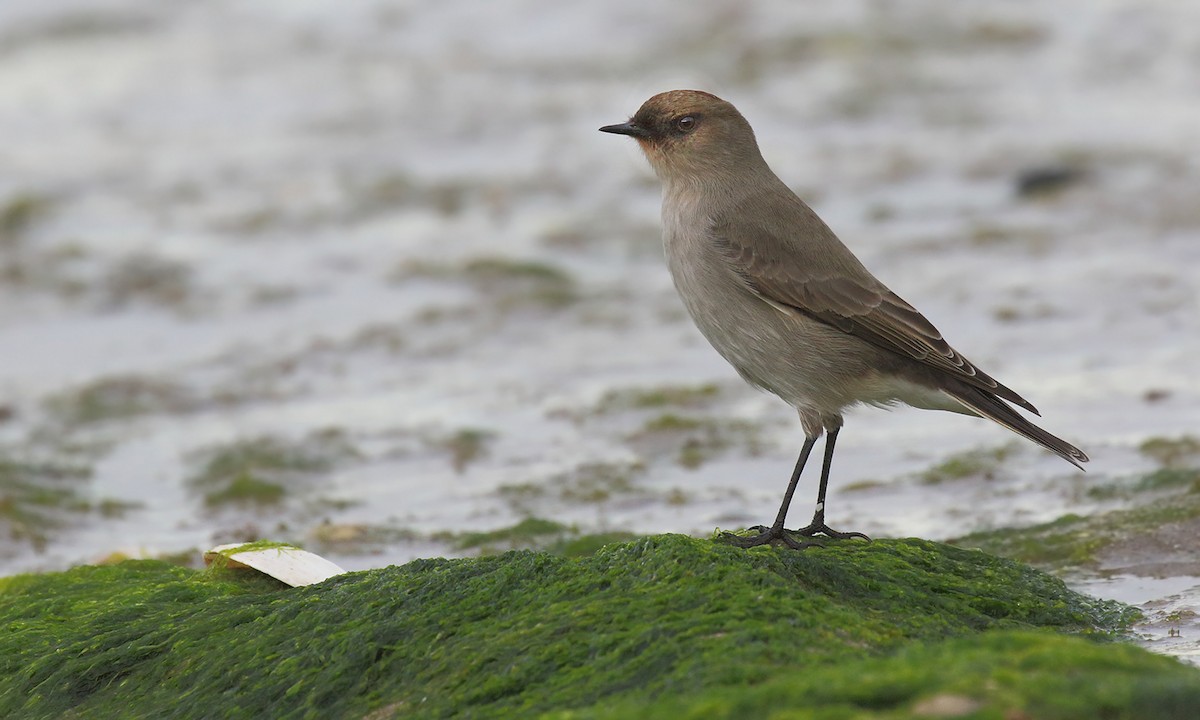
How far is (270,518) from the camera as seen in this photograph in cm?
888

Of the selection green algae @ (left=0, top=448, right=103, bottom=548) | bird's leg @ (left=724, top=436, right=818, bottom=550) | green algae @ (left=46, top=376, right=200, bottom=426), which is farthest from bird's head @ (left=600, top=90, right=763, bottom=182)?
green algae @ (left=46, top=376, right=200, bottom=426)

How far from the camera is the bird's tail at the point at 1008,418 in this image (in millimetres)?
5973

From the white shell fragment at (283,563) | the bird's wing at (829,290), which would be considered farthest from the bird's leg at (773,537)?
the white shell fragment at (283,563)

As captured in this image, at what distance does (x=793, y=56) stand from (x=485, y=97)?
3.73 m

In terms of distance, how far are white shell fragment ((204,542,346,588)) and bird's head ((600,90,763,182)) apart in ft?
7.76

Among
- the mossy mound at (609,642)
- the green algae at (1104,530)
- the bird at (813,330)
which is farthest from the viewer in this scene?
the green algae at (1104,530)

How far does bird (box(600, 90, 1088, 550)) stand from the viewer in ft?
20.3

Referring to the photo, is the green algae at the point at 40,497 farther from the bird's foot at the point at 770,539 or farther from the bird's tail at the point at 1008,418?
the bird's tail at the point at 1008,418

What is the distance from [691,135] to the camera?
6.92m

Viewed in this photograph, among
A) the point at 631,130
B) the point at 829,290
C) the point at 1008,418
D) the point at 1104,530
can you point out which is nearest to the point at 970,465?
the point at 1104,530

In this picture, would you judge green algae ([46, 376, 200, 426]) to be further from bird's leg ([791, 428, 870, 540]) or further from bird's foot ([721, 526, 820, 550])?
bird's foot ([721, 526, 820, 550])

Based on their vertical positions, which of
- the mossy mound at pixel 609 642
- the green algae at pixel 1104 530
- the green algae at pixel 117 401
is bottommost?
the mossy mound at pixel 609 642

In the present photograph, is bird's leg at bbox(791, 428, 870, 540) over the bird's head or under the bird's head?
under

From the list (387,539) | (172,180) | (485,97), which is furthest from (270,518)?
(485,97)
